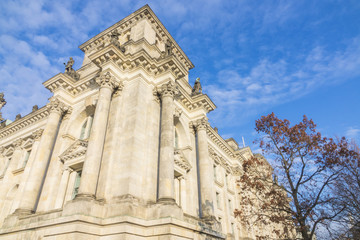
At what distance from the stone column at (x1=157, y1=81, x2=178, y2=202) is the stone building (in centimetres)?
7

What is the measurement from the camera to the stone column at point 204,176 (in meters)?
18.9

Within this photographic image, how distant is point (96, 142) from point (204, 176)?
9.58 metres

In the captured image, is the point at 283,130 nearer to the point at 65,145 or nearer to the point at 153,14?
the point at 65,145

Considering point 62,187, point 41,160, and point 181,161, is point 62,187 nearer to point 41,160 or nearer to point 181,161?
point 41,160

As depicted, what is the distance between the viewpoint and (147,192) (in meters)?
14.8

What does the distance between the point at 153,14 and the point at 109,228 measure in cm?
2177

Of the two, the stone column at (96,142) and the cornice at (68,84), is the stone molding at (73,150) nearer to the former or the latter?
the stone column at (96,142)

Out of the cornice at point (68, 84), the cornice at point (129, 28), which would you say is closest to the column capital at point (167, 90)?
the cornice at point (68, 84)

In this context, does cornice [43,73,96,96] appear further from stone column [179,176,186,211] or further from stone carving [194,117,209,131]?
stone column [179,176,186,211]

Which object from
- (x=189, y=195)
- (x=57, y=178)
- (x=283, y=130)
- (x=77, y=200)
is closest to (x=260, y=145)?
(x=283, y=130)

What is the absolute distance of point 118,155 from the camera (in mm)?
15492

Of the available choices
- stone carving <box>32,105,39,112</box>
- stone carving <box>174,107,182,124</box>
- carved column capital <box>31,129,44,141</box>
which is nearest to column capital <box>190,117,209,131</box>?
stone carving <box>174,107,182,124</box>

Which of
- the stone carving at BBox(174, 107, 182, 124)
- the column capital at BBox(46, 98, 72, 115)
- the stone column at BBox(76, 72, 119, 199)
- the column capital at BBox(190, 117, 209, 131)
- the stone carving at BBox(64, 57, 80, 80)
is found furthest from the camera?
the column capital at BBox(190, 117, 209, 131)

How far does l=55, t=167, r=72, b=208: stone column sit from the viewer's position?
660 inches
